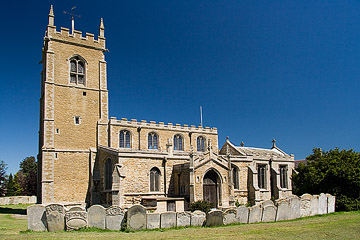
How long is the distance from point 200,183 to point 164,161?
376cm

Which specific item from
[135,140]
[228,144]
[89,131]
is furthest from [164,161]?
[228,144]

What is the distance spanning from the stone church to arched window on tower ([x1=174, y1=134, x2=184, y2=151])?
0.11 meters

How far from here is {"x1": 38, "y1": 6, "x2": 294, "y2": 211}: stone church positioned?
28.2 meters

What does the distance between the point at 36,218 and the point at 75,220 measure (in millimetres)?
1868

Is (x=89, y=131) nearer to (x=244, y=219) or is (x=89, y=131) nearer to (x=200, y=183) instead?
(x=200, y=183)

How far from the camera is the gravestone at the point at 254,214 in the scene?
18453mm

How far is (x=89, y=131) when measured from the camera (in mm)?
32844

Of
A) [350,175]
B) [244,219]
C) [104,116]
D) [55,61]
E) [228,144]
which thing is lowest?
[244,219]

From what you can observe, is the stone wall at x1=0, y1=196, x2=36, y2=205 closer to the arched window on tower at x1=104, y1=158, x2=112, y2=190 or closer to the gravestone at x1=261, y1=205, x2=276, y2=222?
the arched window on tower at x1=104, y1=158, x2=112, y2=190

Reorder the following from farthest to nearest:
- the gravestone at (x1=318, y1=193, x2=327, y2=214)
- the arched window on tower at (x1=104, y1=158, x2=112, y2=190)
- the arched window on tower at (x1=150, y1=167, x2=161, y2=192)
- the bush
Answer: the arched window on tower at (x1=104, y1=158, x2=112, y2=190)
the arched window on tower at (x1=150, y1=167, x2=161, y2=192)
the bush
the gravestone at (x1=318, y1=193, x2=327, y2=214)

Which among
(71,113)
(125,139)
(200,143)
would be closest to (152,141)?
(125,139)

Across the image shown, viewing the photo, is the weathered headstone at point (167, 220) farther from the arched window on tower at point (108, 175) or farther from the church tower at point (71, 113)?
the church tower at point (71, 113)

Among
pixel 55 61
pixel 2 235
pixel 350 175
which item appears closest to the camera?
pixel 2 235

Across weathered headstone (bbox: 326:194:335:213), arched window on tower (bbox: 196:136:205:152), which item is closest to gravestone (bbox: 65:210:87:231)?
weathered headstone (bbox: 326:194:335:213)
